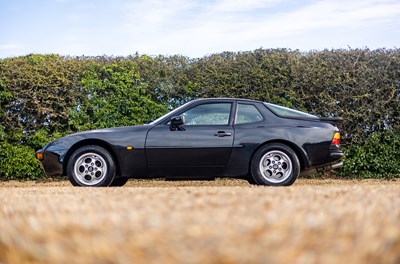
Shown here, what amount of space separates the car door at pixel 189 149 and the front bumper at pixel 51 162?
1458 mm

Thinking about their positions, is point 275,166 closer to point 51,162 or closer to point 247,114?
point 247,114

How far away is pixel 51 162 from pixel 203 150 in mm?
2480

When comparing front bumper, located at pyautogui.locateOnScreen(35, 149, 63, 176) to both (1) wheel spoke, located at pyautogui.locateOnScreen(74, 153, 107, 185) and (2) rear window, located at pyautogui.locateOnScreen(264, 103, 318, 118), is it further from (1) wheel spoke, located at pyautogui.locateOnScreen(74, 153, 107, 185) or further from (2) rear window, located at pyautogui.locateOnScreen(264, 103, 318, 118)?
(2) rear window, located at pyautogui.locateOnScreen(264, 103, 318, 118)

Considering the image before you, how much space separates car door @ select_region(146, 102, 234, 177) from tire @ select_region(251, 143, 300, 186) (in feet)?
1.62

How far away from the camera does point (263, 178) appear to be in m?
9.50

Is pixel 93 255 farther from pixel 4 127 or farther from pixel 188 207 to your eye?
pixel 4 127

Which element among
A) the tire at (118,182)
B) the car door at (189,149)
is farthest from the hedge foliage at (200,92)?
the car door at (189,149)

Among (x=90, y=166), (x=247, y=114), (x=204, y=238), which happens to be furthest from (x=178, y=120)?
(x=204, y=238)

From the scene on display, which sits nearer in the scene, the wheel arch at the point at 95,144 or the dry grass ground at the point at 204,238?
the dry grass ground at the point at 204,238

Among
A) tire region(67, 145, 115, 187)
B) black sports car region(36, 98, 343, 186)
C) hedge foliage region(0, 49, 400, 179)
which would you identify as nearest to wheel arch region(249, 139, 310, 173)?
black sports car region(36, 98, 343, 186)

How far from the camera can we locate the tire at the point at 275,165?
31.2ft

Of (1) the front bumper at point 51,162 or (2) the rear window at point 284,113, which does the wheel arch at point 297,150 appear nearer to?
(2) the rear window at point 284,113

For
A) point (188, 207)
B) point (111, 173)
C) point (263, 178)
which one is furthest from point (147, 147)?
point (188, 207)

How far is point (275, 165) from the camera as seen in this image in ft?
31.5
